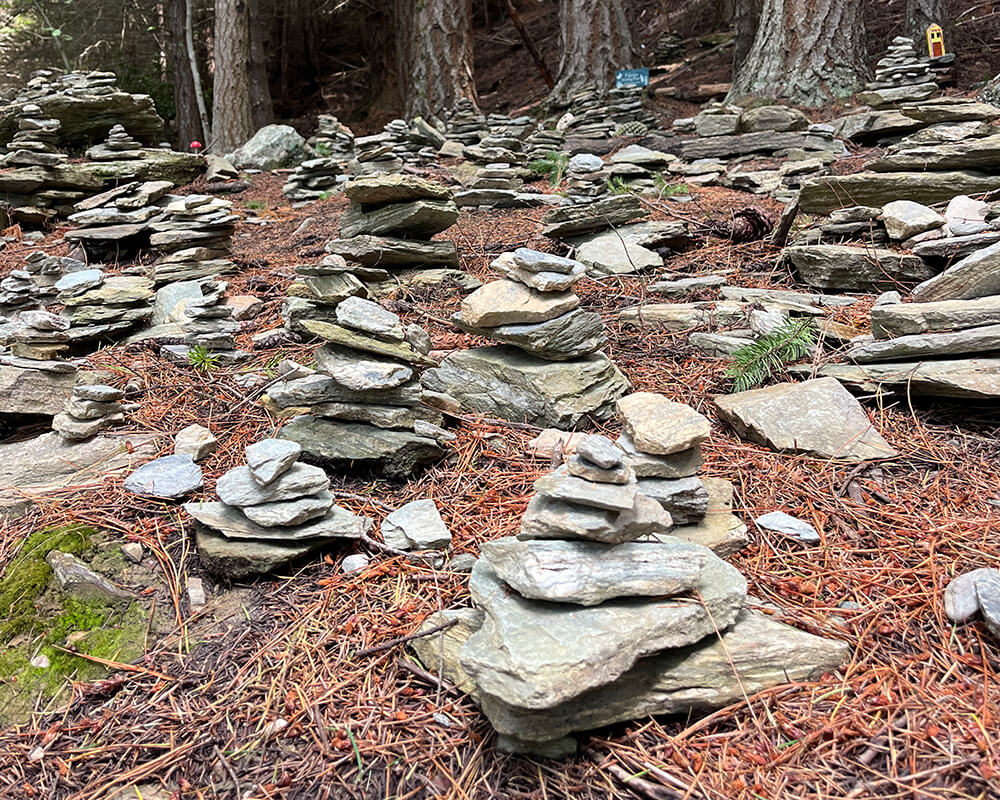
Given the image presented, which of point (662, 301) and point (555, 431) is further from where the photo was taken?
point (662, 301)

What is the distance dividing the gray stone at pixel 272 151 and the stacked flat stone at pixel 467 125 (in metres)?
2.52

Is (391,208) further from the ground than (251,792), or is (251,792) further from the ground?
(391,208)

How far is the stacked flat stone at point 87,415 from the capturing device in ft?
11.4

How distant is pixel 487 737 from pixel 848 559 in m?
1.46

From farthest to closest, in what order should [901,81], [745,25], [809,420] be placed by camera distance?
[745,25]
[901,81]
[809,420]

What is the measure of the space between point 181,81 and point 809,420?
17.1 meters

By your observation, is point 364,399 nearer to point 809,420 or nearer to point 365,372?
point 365,372

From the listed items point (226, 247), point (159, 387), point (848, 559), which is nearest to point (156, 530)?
point (159, 387)

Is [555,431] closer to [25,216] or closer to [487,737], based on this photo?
[487,737]

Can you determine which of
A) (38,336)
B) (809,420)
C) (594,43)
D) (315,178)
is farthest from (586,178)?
(38,336)

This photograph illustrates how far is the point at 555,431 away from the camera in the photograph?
11.2 ft

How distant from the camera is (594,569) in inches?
79.5

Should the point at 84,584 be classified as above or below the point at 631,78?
below

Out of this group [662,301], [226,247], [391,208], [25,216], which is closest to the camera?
[662,301]
